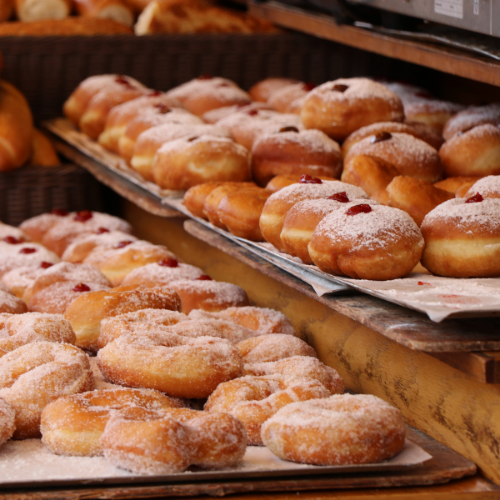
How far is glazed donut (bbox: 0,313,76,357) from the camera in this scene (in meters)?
1.65

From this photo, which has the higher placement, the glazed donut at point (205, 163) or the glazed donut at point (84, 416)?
the glazed donut at point (205, 163)

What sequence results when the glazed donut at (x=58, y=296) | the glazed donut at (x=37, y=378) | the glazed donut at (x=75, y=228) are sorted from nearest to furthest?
the glazed donut at (x=37, y=378)
the glazed donut at (x=58, y=296)
the glazed donut at (x=75, y=228)

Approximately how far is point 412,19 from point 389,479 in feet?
5.94

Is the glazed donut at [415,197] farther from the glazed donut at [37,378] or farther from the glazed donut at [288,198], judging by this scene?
the glazed donut at [37,378]

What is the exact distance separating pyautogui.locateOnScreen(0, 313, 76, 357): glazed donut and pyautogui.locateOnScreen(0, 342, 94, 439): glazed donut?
0.07 meters

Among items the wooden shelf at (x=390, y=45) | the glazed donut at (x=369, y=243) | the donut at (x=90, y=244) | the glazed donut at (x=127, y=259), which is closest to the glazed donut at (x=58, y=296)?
the glazed donut at (x=127, y=259)

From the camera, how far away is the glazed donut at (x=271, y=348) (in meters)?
1.70

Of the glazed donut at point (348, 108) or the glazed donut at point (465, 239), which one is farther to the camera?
the glazed donut at point (348, 108)

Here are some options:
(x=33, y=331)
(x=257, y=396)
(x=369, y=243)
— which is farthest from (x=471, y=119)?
(x=33, y=331)

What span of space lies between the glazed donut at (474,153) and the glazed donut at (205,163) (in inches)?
23.6

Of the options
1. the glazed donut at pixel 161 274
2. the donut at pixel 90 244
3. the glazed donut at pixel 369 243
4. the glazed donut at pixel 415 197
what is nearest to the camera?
the glazed donut at pixel 369 243

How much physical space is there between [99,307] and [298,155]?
79 cm

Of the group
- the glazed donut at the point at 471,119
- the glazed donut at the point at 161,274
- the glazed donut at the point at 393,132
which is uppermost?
the glazed donut at the point at 471,119

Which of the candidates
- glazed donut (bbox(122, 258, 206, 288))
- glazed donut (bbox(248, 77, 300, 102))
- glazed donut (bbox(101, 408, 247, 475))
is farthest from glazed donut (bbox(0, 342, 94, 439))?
glazed donut (bbox(248, 77, 300, 102))
